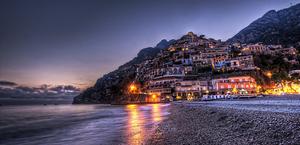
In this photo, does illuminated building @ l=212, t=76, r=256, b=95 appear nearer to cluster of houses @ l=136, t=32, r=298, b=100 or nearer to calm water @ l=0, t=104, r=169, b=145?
cluster of houses @ l=136, t=32, r=298, b=100

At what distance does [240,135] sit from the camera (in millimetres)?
10836

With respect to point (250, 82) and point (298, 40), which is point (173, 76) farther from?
point (298, 40)

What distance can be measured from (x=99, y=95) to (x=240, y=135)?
194 metres

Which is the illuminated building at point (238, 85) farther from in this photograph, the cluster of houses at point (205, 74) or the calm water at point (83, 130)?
the calm water at point (83, 130)

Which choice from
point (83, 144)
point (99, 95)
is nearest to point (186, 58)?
point (99, 95)

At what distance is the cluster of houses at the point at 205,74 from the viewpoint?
325 ft

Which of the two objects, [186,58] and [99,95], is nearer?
[186,58]

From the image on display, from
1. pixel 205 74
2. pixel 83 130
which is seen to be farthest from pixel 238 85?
pixel 83 130

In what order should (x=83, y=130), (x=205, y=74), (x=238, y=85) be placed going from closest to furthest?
(x=83, y=130) < (x=238, y=85) < (x=205, y=74)

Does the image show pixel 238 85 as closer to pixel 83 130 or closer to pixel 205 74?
pixel 205 74

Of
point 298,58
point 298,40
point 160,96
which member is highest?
point 298,40

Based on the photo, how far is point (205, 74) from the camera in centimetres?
11931

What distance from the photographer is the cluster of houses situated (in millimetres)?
99000

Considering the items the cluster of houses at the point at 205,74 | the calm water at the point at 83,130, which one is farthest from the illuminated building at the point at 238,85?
the calm water at the point at 83,130
